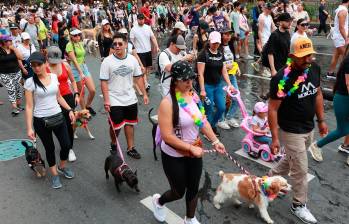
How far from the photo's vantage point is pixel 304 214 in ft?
13.5

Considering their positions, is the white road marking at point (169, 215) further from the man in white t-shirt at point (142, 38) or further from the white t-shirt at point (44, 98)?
the man in white t-shirt at point (142, 38)

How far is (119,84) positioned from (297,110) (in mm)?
2618

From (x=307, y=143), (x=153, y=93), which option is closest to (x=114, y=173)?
(x=307, y=143)

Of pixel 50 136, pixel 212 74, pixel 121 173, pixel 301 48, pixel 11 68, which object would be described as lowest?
pixel 121 173

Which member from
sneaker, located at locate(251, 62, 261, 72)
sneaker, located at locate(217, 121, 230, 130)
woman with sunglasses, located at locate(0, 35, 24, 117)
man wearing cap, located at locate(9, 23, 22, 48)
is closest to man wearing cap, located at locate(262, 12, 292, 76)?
sneaker, located at locate(217, 121, 230, 130)

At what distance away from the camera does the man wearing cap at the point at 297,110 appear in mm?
3822

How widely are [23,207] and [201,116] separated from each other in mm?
2773

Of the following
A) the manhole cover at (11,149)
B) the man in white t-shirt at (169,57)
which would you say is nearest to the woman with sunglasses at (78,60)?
the manhole cover at (11,149)

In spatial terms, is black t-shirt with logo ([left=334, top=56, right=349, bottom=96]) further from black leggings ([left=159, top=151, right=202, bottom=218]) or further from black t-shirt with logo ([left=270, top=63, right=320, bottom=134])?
black leggings ([left=159, top=151, right=202, bottom=218])

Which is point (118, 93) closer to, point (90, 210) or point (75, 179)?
point (75, 179)

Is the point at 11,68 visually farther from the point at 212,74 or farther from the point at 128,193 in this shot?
the point at 128,193

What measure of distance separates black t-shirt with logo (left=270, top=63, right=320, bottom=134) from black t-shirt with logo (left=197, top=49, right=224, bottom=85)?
221 cm

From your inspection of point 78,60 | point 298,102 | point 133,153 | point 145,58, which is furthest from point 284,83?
point 145,58

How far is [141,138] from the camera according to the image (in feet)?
21.7
